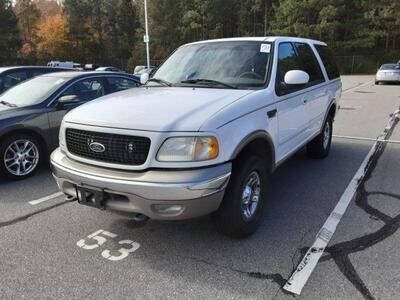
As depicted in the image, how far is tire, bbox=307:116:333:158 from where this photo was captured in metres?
6.66

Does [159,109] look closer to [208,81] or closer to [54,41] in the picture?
→ [208,81]

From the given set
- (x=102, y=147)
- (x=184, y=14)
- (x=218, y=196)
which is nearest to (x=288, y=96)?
(x=218, y=196)

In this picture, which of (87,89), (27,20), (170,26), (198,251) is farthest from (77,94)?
(27,20)

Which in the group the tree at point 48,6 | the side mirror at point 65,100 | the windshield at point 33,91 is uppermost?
the tree at point 48,6

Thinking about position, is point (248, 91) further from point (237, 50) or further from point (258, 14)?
point (258, 14)

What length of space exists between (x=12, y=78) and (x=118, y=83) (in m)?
2.76

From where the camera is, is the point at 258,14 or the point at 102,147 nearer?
the point at 102,147

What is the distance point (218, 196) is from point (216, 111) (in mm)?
729

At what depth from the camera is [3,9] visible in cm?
4306

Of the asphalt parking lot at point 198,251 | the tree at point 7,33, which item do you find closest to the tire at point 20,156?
the asphalt parking lot at point 198,251

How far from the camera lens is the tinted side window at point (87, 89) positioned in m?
6.89

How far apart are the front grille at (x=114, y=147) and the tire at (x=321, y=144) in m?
3.98

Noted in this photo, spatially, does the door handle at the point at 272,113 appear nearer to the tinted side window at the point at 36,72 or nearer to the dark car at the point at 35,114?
the dark car at the point at 35,114

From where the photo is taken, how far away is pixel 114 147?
136 inches
